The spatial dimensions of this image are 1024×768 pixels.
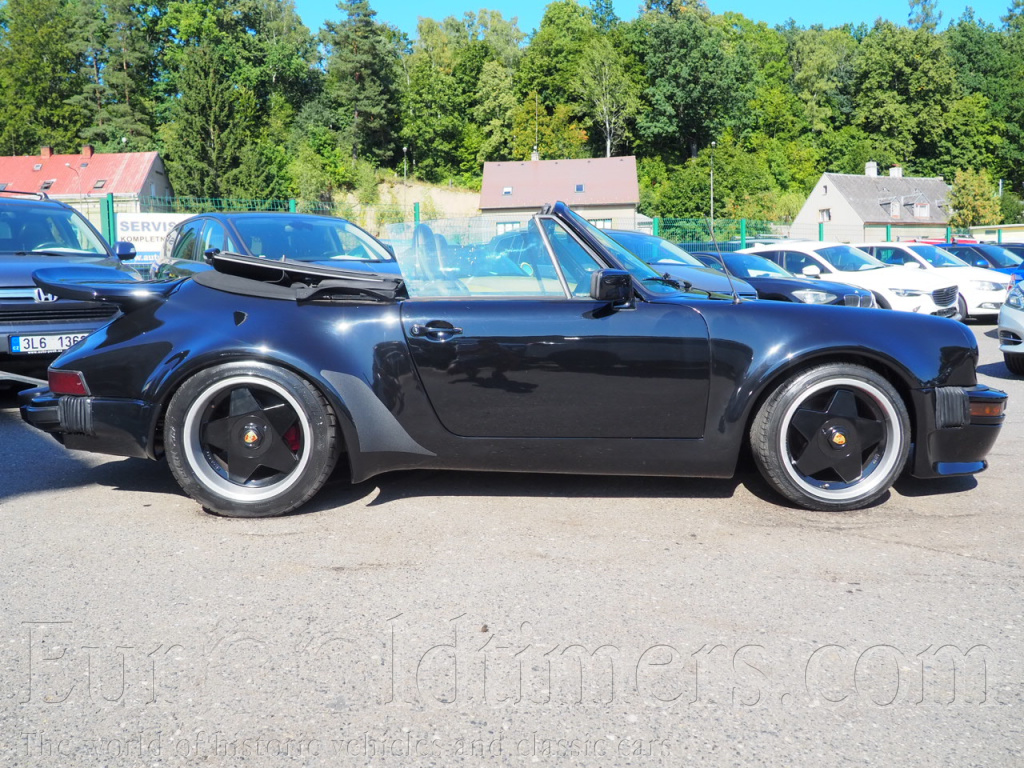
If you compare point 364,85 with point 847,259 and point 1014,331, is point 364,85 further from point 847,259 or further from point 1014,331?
point 1014,331

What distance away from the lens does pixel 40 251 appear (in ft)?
24.2

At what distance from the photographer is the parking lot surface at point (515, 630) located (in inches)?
81.4

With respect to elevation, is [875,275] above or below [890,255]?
below

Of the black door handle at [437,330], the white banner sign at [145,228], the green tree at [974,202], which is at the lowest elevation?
the black door handle at [437,330]

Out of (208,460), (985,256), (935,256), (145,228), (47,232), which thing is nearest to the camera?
(208,460)

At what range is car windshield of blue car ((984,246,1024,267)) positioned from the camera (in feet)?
63.0

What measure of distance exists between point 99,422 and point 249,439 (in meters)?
0.70

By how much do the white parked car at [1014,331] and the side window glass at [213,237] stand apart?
7.09 m

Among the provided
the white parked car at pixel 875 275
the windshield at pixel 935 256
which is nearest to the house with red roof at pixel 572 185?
the windshield at pixel 935 256

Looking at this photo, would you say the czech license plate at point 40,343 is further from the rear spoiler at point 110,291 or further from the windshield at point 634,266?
the windshield at point 634,266

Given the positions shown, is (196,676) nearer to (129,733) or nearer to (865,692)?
(129,733)

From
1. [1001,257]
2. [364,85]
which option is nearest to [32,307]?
[1001,257]

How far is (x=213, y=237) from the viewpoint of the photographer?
7.45 metres

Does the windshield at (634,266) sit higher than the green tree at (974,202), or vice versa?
the green tree at (974,202)
